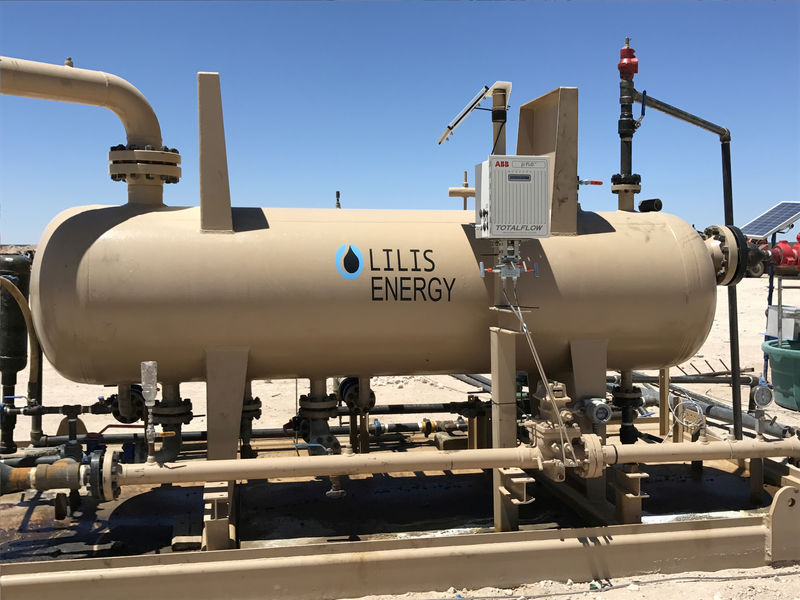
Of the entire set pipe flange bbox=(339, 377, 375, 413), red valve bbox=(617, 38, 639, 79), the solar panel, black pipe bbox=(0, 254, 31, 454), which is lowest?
pipe flange bbox=(339, 377, 375, 413)

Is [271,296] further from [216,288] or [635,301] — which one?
[635,301]

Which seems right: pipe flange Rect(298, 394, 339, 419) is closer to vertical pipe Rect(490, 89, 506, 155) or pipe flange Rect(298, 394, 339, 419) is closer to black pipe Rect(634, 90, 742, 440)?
vertical pipe Rect(490, 89, 506, 155)

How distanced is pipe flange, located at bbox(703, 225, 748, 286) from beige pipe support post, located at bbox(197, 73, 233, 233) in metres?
4.35

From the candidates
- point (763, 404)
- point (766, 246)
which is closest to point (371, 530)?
point (763, 404)

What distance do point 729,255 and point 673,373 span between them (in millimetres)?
9071

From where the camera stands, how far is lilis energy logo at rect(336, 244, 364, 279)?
522cm

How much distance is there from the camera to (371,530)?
17.2ft

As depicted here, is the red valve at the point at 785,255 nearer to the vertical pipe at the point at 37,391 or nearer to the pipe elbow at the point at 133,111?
the pipe elbow at the point at 133,111

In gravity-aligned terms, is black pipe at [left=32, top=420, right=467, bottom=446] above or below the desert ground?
above

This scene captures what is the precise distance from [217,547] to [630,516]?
306cm

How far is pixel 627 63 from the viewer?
6.26 m

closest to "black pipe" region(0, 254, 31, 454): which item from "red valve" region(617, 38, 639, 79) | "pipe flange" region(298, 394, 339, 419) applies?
"pipe flange" region(298, 394, 339, 419)

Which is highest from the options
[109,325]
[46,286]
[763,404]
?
[46,286]

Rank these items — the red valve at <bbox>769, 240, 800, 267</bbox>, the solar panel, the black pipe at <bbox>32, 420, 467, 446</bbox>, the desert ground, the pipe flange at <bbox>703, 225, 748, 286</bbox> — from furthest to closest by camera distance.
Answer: the solar panel → the red valve at <bbox>769, 240, 800, 267</bbox> → the black pipe at <bbox>32, 420, 467, 446</bbox> → the pipe flange at <bbox>703, 225, 748, 286</bbox> → the desert ground
